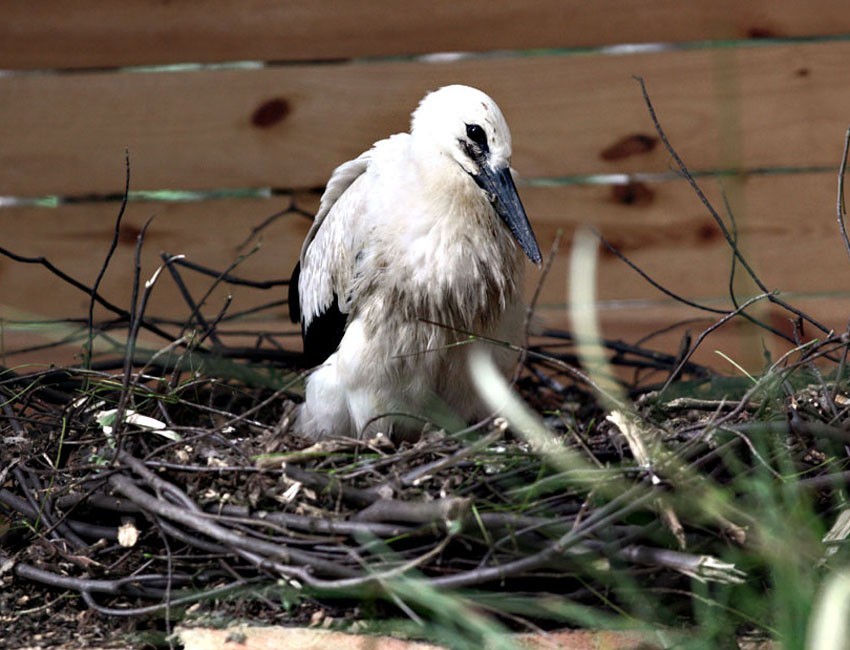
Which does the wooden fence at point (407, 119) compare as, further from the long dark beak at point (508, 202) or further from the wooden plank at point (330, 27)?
the long dark beak at point (508, 202)

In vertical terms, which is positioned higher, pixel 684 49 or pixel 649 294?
pixel 684 49

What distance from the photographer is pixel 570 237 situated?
97.0 inches

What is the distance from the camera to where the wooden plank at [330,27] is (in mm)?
2416

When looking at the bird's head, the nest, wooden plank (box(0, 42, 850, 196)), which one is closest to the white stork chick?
the bird's head

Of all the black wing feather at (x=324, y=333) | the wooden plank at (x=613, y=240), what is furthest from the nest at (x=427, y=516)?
the wooden plank at (x=613, y=240)

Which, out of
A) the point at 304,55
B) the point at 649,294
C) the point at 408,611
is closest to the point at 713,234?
the point at 649,294

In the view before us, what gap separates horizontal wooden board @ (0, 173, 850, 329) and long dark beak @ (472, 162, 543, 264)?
55cm

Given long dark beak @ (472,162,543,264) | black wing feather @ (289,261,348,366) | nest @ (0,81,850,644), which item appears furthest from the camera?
black wing feather @ (289,261,348,366)

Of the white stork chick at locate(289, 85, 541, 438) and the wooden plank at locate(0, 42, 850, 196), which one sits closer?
the white stork chick at locate(289, 85, 541, 438)

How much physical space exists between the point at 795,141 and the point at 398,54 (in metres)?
0.86

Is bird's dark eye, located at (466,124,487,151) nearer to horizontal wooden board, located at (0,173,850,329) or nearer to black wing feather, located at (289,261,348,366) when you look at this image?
black wing feather, located at (289,261,348,366)

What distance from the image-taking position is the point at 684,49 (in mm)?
2430

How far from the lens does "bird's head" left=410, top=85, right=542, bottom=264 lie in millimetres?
1890

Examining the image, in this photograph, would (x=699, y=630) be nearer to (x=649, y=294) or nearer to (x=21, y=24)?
(x=649, y=294)
